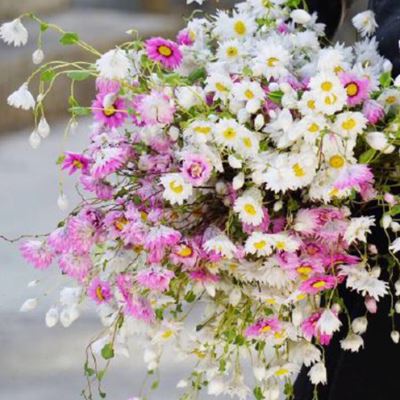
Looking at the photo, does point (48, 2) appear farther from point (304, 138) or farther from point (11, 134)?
point (304, 138)

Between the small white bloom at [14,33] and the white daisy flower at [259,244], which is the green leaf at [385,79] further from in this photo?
the small white bloom at [14,33]

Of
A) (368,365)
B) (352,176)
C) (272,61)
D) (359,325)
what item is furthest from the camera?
(368,365)

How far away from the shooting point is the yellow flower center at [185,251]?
4.04ft

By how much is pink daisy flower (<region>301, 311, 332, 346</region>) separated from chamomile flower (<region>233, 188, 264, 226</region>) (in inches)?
6.4

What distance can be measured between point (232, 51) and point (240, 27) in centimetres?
10

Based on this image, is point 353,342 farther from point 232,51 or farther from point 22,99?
point 22,99

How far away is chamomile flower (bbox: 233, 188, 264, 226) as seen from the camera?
120cm

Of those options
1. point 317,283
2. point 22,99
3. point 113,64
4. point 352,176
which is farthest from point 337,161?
point 22,99

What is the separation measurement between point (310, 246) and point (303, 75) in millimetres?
199

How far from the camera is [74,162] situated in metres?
1.31

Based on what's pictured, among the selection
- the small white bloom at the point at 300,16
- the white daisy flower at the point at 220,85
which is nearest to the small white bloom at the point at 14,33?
the white daisy flower at the point at 220,85

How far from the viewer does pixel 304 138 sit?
118 cm

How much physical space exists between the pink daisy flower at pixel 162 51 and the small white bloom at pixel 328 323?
1.09 feet

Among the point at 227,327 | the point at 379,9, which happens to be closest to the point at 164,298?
the point at 227,327
